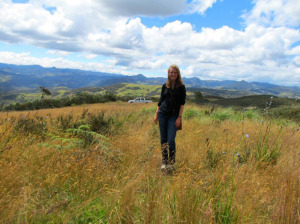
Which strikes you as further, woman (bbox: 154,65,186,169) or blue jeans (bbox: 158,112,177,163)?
woman (bbox: 154,65,186,169)

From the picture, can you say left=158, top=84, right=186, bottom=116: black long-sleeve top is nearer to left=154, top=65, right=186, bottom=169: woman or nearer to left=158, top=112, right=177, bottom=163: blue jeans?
left=154, top=65, right=186, bottom=169: woman

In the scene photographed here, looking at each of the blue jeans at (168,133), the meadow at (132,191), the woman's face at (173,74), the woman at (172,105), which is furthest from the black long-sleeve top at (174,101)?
the meadow at (132,191)

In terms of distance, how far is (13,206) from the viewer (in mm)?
1620

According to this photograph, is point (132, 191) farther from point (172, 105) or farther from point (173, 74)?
point (173, 74)

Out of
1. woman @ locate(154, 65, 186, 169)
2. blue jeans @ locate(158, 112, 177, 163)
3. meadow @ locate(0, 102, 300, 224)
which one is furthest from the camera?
woman @ locate(154, 65, 186, 169)

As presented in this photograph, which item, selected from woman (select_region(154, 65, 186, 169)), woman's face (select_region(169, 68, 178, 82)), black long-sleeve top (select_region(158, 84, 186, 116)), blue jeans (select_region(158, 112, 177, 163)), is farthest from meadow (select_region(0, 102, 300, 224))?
woman's face (select_region(169, 68, 178, 82))

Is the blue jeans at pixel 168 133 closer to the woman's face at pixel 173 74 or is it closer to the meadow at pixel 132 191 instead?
the meadow at pixel 132 191

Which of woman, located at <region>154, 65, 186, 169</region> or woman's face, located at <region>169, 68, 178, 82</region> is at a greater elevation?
woman's face, located at <region>169, 68, 178, 82</region>

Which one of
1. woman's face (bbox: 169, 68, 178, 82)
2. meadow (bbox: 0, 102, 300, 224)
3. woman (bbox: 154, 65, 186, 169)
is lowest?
meadow (bbox: 0, 102, 300, 224)

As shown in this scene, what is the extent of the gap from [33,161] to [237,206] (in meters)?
2.50

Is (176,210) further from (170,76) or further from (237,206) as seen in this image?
(170,76)

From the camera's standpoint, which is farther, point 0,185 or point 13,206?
point 0,185

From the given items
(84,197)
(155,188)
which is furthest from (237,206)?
(84,197)

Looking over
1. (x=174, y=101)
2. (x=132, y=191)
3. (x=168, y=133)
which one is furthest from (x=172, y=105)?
(x=132, y=191)
